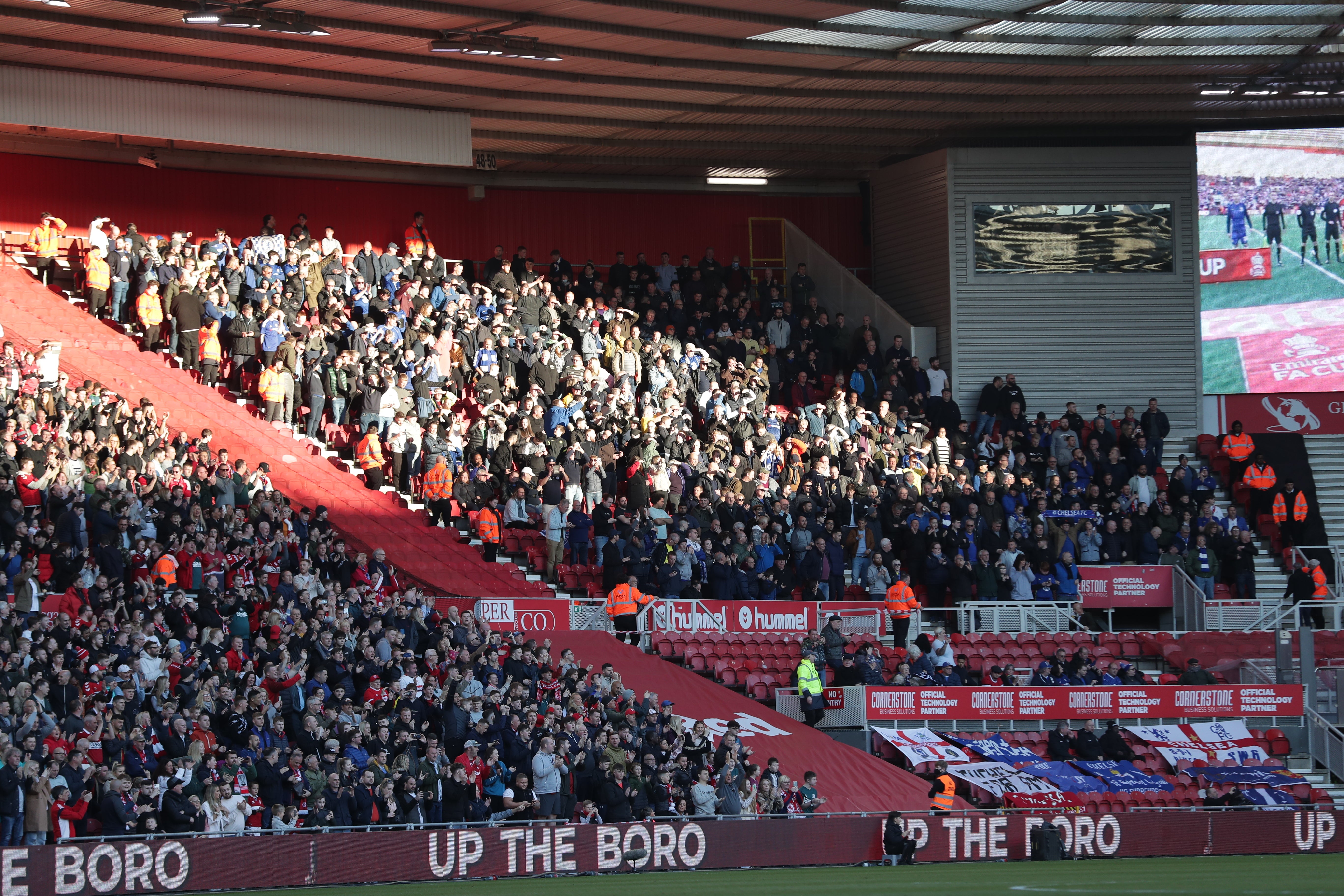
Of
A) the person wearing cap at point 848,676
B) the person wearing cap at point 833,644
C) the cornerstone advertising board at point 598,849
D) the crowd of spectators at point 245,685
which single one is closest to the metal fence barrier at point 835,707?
the person wearing cap at point 848,676

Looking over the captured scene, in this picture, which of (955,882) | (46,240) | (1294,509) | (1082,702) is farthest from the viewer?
(1294,509)

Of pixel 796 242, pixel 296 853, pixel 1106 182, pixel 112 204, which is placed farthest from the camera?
pixel 796 242

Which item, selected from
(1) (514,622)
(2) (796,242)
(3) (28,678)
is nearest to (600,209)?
(2) (796,242)

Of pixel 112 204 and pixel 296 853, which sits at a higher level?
pixel 112 204

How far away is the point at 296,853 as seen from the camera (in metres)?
14.8

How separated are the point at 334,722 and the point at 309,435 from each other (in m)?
8.88

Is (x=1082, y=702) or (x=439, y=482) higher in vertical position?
(x=439, y=482)

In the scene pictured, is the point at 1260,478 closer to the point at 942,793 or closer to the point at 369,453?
the point at 942,793

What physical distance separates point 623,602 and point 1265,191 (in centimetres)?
1708

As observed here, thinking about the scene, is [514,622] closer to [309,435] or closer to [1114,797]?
[309,435]

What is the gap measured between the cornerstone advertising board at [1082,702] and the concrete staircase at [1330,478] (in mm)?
8299

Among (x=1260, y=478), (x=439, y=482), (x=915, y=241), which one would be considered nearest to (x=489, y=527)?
(x=439, y=482)

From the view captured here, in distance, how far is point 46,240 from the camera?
26.4 metres

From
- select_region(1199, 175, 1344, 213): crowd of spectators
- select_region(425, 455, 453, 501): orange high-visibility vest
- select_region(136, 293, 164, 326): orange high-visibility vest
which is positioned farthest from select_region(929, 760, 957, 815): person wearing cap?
select_region(1199, 175, 1344, 213): crowd of spectators
